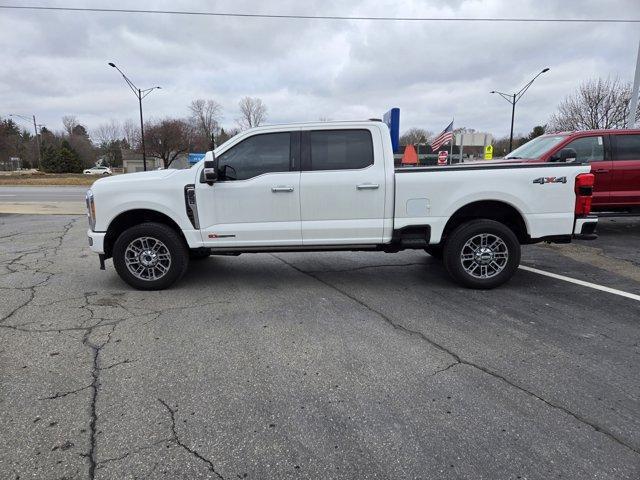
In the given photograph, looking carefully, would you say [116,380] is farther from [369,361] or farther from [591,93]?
[591,93]

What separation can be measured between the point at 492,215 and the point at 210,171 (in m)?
3.58

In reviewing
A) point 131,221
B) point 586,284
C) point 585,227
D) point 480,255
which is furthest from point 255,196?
point 586,284

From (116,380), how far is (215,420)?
1.01 metres

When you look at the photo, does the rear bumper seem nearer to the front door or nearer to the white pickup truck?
the white pickup truck

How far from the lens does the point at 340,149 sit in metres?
5.46

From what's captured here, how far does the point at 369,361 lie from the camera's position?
3641 millimetres

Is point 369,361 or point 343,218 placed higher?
point 343,218

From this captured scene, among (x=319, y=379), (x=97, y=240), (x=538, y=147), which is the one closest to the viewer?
(x=319, y=379)

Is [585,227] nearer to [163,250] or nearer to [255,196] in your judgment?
[255,196]

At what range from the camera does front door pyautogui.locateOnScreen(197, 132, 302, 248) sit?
17.6 feet

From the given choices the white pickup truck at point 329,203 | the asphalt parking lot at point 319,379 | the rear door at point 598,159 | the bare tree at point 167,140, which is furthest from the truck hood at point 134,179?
the bare tree at point 167,140

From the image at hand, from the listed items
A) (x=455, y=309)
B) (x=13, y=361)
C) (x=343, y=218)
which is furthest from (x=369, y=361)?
(x=13, y=361)

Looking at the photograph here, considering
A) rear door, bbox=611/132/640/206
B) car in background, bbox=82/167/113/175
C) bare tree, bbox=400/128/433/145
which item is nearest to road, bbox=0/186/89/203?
rear door, bbox=611/132/640/206

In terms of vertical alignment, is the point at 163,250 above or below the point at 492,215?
below
